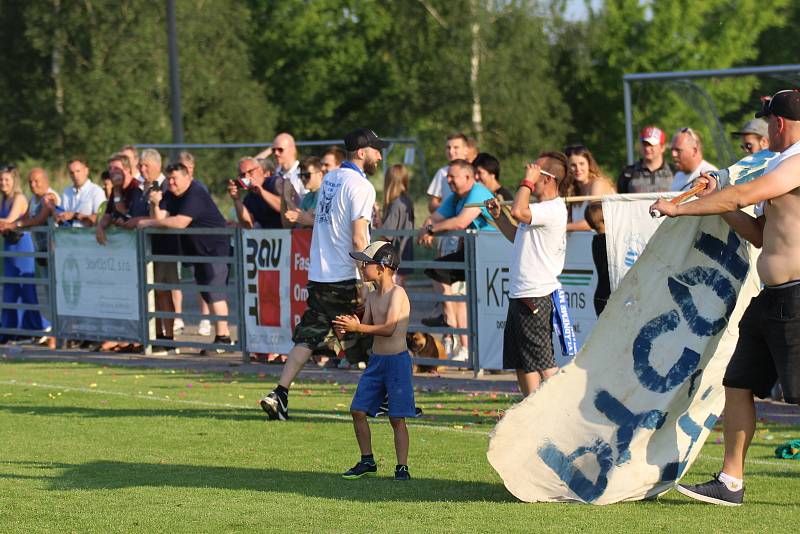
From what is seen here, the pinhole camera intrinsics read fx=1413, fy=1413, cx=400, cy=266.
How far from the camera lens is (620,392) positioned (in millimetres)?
7742

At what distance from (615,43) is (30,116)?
85.3 ft

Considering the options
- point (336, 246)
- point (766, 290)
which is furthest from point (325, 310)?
point (766, 290)

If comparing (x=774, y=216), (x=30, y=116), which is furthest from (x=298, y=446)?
(x=30, y=116)

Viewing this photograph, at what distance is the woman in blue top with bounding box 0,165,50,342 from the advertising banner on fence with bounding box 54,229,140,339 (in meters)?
0.78

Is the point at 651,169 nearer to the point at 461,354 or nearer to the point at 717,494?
the point at 461,354

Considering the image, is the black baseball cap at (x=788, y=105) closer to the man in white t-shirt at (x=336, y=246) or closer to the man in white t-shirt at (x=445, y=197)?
the man in white t-shirt at (x=336, y=246)

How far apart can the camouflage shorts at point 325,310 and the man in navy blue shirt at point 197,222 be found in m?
4.84

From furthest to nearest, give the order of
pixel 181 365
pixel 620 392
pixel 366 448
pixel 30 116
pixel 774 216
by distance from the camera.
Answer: pixel 30 116
pixel 181 365
pixel 366 448
pixel 620 392
pixel 774 216

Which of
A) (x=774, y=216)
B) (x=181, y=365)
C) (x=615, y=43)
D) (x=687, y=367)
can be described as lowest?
(x=181, y=365)

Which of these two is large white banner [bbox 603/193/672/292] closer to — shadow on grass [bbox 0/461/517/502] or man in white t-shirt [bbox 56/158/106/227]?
shadow on grass [bbox 0/461/517/502]

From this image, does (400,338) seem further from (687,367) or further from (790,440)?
(790,440)

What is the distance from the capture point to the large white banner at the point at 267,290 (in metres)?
14.9

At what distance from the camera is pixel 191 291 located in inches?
635

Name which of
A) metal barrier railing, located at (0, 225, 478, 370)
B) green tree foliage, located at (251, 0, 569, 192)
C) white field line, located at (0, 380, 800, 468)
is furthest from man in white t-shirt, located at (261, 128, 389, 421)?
green tree foliage, located at (251, 0, 569, 192)
